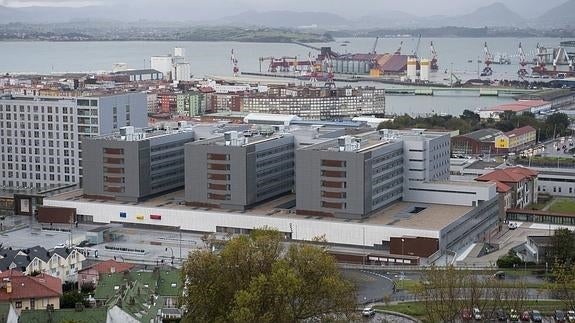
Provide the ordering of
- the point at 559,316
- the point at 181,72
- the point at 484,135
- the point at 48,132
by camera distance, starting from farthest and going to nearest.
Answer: the point at 181,72 → the point at 484,135 → the point at 48,132 → the point at 559,316

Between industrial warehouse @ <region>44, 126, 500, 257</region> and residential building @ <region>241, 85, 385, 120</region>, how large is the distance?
10.8 meters

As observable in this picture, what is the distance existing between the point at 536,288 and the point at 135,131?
16.1 ft

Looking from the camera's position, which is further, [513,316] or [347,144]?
[347,144]

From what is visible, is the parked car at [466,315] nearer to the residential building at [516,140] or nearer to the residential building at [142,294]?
the residential building at [142,294]

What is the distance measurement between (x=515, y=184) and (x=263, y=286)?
6.28 m

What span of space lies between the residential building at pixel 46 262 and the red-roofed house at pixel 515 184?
4703 mm

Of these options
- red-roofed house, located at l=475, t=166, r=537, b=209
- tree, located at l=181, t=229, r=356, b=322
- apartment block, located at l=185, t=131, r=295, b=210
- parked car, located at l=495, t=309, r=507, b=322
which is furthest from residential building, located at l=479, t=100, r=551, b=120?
tree, located at l=181, t=229, r=356, b=322

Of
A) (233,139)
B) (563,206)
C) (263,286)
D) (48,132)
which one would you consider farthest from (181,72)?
(263,286)

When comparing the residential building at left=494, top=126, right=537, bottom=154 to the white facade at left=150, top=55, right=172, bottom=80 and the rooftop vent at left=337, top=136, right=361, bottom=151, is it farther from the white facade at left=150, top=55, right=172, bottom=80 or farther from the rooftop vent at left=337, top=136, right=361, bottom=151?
the white facade at left=150, top=55, right=172, bottom=80

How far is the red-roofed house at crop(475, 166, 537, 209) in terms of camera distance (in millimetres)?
11117

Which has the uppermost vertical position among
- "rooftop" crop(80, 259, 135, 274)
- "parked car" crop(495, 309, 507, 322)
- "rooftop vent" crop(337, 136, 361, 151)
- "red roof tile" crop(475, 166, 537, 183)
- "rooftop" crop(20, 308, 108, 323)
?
"rooftop vent" crop(337, 136, 361, 151)

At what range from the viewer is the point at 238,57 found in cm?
5397

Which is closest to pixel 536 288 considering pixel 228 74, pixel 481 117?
pixel 481 117

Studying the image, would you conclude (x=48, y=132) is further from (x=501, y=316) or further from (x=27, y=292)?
(x=501, y=316)
